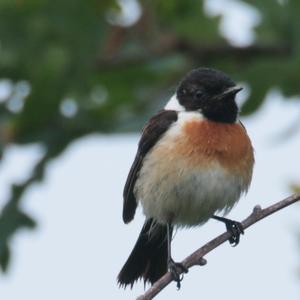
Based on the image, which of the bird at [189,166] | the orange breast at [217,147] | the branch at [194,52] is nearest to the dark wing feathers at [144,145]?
→ the bird at [189,166]

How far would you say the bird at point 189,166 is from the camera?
14062 mm

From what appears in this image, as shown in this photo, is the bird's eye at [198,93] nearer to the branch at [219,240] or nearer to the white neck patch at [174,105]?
the white neck patch at [174,105]

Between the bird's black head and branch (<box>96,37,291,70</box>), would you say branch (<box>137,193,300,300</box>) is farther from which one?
branch (<box>96,37,291,70</box>)

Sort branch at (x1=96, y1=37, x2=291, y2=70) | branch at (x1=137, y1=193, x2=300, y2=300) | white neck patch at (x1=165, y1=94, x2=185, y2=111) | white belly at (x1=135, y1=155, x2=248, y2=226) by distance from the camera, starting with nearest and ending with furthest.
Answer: branch at (x1=137, y1=193, x2=300, y2=300) < white belly at (x1=135, y1=155, x2=248, y2=226) < white neck patch at (x1=165, y1=94, x2=185, y2=111) < branch at (x1=96, y1=37, x2=291, y2=70)

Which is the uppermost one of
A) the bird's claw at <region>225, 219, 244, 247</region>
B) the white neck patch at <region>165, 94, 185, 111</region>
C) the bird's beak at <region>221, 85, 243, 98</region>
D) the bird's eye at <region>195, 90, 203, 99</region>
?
the white neck patch at <region>165, 94, 185, 111</region>

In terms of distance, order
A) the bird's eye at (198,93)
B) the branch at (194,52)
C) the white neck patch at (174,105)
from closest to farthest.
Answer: the bird's eye at (198,93)
the white neck patch at (174,105)
the branch at (194,52)

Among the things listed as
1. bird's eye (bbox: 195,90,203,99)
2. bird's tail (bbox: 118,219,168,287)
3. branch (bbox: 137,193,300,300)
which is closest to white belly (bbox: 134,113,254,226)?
bird's eye (bbox: 195,90,203,99)

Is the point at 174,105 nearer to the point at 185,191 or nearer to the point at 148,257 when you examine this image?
the point at 185,191

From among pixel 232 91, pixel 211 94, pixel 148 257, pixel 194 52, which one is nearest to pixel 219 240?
pixel 232 91

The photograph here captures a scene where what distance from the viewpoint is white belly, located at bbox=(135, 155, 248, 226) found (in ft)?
46.0

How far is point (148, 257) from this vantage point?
1478 centimetres

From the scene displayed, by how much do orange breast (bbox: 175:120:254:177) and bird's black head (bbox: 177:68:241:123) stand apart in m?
0.11

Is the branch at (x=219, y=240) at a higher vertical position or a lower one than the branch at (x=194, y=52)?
lower

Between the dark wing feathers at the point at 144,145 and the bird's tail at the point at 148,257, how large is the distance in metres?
0.21
